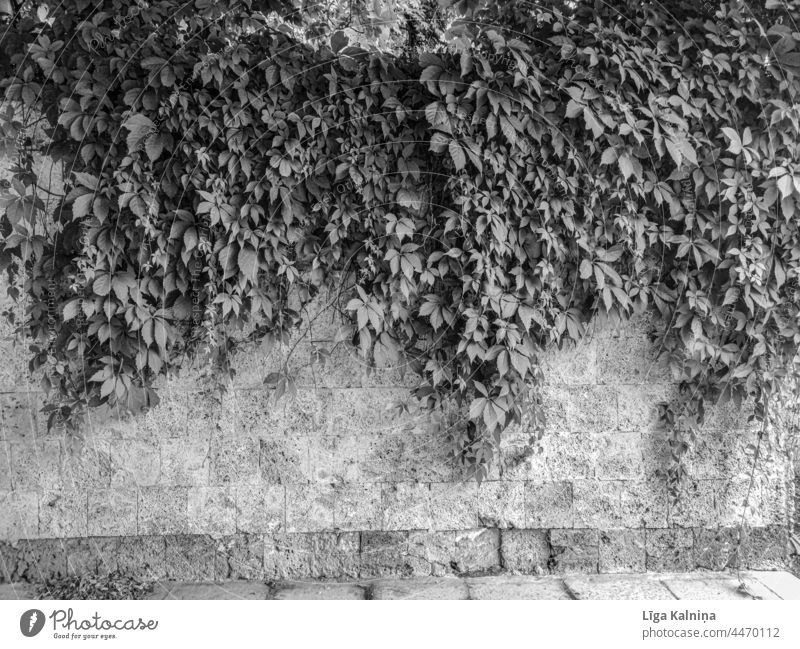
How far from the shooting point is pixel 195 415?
129 inches

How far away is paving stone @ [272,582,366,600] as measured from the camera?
314 centimetres

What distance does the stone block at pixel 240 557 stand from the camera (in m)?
3.29

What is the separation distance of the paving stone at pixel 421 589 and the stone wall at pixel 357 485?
0.07m

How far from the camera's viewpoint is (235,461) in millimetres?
3285

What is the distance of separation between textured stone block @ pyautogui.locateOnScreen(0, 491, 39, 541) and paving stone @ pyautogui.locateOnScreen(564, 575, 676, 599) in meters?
2.91

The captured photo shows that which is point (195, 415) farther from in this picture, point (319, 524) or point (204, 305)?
point (319, 524)

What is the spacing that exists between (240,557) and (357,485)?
0.75 metres

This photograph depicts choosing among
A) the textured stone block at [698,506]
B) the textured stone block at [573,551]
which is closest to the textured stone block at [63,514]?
the textured stone block at [573,551]

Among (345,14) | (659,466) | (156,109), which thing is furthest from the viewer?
(659,466)

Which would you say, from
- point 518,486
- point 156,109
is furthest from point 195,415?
point 518,486

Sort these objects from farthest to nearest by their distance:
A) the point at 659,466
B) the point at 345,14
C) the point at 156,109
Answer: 1. the point at 659,466
2. the point at 345,14
3. the point at 156,109

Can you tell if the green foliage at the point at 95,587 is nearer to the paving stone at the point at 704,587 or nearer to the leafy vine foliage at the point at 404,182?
the leafy vine foliage at the point at 404,182

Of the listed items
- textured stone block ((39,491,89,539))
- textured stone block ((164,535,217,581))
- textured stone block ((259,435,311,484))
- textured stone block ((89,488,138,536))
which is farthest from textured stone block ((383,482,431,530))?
textured stone block ((39,491,89,539))

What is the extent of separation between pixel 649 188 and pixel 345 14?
1.86 meters
